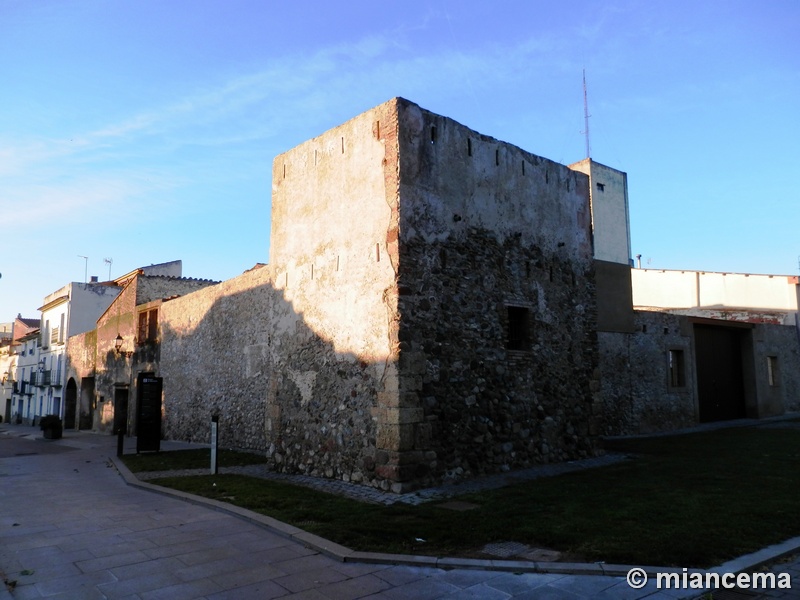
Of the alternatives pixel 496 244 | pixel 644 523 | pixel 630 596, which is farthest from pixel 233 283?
pixel 630 596

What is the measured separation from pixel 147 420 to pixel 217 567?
10634mm

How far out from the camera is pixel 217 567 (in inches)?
191

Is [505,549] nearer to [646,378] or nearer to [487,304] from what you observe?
[487,304]

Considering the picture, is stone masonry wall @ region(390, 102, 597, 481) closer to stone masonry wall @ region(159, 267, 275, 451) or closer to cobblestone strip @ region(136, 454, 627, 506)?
cobblestone strip @ region(136, 454, 627, 506)

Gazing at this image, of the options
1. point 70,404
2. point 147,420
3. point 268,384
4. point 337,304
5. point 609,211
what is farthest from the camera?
point 70,404

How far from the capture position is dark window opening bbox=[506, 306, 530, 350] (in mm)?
10438

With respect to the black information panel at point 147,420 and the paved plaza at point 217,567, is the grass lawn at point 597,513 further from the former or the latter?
the black information panel at point 147,420

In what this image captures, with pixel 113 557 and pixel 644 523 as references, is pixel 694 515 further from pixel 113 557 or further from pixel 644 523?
pixel 113 557

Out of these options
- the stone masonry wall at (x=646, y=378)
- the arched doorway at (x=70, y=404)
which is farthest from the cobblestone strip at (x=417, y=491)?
the arched doorway at (x=70, y=404)

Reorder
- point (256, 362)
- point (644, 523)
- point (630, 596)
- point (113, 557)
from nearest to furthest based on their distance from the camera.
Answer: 1. point (630, 596)
2. point (113, 557)
3. point (644, 523)
4. point (256, 362)

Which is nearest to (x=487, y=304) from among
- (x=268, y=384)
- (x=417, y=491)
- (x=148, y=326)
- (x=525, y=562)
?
(x=417, y=491)

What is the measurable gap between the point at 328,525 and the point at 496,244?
5.79 m

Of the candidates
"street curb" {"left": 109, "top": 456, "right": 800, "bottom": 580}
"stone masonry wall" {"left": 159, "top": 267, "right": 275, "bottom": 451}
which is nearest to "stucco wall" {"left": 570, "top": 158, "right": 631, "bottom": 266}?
"stone masonry wall" {"left": 159, "top": 267, "right": 275, "bottom": 451}

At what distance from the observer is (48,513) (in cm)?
721
